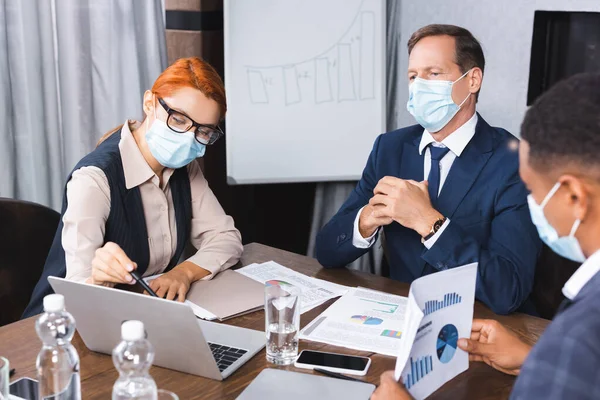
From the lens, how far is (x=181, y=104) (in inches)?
70.0

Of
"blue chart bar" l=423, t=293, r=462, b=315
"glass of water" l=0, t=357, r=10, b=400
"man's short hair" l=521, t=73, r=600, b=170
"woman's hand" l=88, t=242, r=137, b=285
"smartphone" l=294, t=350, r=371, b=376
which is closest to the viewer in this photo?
"man's short hair" l=521, t=73, r=600, b=170

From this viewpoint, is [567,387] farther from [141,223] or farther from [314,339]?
[141,223]

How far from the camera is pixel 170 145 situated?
1.81 m

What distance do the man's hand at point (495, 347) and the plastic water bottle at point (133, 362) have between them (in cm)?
60

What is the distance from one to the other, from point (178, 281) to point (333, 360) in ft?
1.58

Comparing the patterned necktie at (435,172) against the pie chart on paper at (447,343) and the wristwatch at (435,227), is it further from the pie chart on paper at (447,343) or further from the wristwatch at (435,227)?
the pie chart on paper at (447,343)

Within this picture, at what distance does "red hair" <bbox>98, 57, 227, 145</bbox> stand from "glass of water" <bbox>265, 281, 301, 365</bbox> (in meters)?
0.63

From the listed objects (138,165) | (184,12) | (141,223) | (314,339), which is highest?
(184,12)

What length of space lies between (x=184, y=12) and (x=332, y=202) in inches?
45.3

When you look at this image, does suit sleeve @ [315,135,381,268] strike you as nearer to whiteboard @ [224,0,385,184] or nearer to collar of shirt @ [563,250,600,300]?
collar of shirt @ [563,250,600,300]

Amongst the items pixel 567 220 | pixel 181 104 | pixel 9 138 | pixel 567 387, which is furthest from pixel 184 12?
pixel 567 387

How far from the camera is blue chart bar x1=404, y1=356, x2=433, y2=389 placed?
1.12 metres

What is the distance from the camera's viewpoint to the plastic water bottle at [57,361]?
107 centimetres

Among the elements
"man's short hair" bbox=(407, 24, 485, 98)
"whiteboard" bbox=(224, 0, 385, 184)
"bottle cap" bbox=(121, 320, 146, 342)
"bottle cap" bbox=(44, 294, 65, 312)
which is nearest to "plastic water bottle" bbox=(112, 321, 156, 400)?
"bottle cap" bbox=(121, 320, 146, 342)
